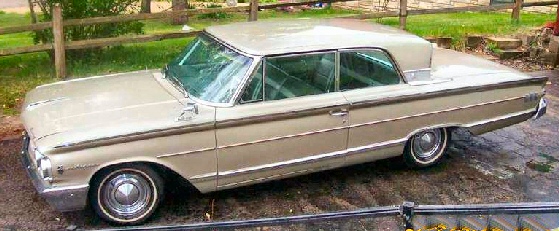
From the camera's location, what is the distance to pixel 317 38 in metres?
5.70

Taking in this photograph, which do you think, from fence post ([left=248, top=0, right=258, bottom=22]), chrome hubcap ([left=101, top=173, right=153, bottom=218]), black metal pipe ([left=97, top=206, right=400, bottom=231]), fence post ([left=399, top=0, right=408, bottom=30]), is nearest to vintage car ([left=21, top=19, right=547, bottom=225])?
chrome hubcap ([left=101, top=173, right=153, bottom=218])

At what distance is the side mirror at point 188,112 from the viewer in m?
4.93

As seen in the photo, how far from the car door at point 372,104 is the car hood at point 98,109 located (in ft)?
5.05

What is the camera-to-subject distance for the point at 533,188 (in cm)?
591

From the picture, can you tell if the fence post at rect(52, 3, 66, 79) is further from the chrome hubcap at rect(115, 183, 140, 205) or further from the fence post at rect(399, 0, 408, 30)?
the fence post at rect(399, 0, 408, 30)

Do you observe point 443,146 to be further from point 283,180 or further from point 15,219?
point 15,219

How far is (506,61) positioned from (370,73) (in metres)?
5.91

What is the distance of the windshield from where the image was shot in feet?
17.1

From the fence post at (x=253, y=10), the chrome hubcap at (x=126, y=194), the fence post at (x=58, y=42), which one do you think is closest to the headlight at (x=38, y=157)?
the chrome hubcap at (x=126, y=194)

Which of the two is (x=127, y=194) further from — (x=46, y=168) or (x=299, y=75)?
(x=299, y=75)

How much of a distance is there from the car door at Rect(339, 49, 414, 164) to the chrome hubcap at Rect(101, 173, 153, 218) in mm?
1874

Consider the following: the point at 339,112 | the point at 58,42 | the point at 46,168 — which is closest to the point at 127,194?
the point at 46,168

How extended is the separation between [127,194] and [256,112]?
1235mm

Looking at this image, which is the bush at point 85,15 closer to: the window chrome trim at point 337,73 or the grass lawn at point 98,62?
the grass lawn at point 98,62
